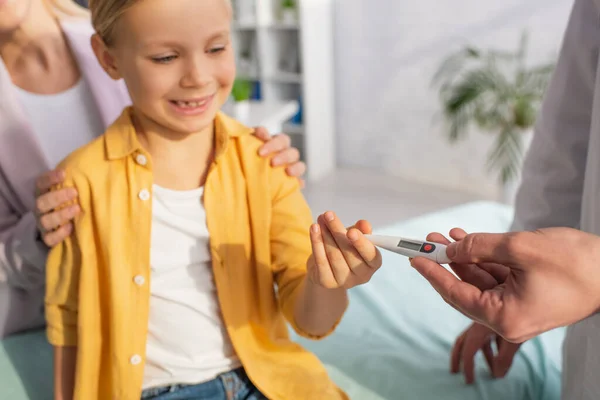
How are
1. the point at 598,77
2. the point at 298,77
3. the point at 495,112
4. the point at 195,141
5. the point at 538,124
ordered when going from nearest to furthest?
the point at 598,77, the point at 195,141, the point at 538,124, the point at 495,112, the point at 298,77

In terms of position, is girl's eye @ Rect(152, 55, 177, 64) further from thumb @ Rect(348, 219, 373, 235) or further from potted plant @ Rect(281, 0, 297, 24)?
potted plant @ Rect(281, 0, 297, 24)

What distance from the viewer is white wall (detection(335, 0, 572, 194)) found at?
343 centimetres

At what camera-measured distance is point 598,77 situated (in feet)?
2.95

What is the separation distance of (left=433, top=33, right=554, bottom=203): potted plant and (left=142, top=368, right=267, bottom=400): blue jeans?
2.35 metres

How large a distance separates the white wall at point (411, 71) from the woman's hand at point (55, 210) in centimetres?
300

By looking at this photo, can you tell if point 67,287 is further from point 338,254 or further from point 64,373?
point 338,254

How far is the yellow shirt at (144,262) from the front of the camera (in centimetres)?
97

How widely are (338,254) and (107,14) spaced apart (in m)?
0.50

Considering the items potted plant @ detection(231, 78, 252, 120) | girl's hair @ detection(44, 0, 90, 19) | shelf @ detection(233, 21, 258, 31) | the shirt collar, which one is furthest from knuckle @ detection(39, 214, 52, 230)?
shelf @ detection(233, 21, 258, 31)

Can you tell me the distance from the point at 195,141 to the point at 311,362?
17.0 inches

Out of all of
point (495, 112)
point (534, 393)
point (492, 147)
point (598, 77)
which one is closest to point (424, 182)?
point (492, 147)

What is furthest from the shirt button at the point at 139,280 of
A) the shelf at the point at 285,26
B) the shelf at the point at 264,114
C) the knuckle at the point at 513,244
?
the shelf at the point at 285,26

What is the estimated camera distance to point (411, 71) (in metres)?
3.83

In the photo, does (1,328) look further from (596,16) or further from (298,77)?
(298,77)
